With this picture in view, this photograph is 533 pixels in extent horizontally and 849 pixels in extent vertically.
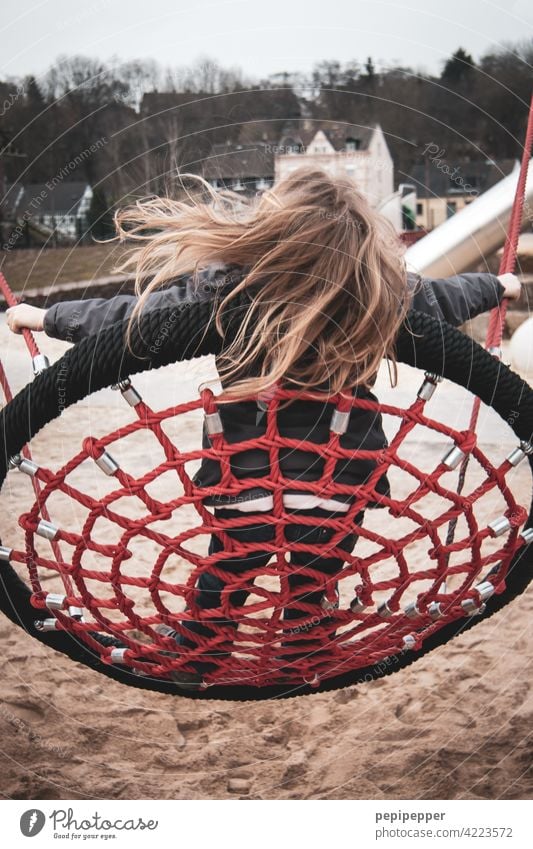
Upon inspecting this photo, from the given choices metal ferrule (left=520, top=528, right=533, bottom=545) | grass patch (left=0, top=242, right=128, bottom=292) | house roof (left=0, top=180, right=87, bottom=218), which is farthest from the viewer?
grass patch (left=0, top=242, right=128, bottom=292)

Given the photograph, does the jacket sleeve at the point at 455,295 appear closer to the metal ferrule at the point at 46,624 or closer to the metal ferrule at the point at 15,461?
the metal ferrule at the point at 15,461

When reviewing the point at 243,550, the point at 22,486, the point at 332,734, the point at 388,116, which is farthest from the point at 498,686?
the point at 22,486

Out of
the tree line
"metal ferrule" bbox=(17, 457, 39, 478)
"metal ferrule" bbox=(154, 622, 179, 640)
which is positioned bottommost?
"metal ferrule" bbox=(154, 622, 179, 640)

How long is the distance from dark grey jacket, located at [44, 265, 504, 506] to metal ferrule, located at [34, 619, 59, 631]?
0.81 feet

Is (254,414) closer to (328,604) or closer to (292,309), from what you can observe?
(292,309)

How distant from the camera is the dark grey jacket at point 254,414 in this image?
785 mm

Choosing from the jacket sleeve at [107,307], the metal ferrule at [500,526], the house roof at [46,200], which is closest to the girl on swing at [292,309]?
the jacket sleeve at [107,307]

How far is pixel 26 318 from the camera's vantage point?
84 centimetres

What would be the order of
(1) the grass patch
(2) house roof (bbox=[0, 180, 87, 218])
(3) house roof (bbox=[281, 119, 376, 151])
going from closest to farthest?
1. (3) house roof (bbox=[281, 119, 376, 151])
2. (2) house roof (bbox=[0, 180, 87, 218])
3. (1) the grass patch

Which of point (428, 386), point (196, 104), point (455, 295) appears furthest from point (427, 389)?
point (196, 104)

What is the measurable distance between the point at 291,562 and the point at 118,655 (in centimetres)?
21

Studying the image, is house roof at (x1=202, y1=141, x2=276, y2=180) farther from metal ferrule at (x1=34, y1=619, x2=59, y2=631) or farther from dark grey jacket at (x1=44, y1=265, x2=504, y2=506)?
metal ferrule at (x1=34, y1=619, x2=59, y2=631)

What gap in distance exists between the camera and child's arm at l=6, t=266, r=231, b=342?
0.78 meters

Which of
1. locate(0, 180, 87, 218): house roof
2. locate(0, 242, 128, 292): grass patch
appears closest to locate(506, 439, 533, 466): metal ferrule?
locate(0, 180, 87, 218): house roof
